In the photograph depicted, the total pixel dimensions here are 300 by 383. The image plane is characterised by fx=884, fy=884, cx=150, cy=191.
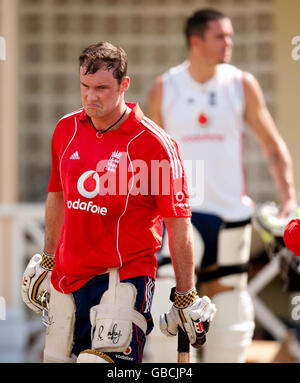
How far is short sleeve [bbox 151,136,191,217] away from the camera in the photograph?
3.87 metres

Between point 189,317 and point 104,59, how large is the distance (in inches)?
47.4

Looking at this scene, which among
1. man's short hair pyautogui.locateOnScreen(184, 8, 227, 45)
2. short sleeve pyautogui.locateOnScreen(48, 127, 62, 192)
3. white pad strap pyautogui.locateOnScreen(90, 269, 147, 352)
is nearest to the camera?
white pad strap pyautogui.locateOnScreen(90, 269, 147, 352)

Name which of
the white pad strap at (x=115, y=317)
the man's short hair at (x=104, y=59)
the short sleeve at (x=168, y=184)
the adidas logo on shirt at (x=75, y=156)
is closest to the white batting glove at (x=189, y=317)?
the white pad strap at (x=115, y=317)

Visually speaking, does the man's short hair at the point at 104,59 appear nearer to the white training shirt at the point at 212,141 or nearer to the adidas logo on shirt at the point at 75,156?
the adidas logo on shirt at the point at 75,156

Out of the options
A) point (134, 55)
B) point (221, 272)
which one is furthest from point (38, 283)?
point (134, 55)

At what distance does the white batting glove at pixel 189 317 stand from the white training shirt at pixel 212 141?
177 centimetres

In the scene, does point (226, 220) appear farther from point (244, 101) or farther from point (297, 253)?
point (297, 253)

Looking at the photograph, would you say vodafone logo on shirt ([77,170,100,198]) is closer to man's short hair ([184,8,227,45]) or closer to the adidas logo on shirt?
the adidas logo on shirt

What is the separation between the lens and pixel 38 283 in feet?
13.9

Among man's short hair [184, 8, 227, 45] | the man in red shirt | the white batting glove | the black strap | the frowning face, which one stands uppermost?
man's short hair [184, 8, 227, 45]

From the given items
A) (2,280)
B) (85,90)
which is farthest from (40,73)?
(85,90)

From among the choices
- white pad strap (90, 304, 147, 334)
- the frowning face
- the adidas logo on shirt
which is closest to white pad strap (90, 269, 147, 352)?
Result: white pad strap (90, 304, 147, 334)

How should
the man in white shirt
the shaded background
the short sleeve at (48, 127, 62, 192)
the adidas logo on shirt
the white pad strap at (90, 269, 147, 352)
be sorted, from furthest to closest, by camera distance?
the shaded background, the man in white shirt, the short sleeve at (48, 127, 62, 192), the adidas logo on shirt, the white pad strap at (90, 269, 147, 352)

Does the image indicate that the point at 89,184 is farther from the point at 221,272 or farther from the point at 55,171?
the point at 221,272
